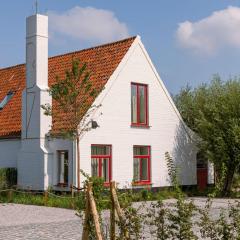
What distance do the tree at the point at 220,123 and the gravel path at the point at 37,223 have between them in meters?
5.15

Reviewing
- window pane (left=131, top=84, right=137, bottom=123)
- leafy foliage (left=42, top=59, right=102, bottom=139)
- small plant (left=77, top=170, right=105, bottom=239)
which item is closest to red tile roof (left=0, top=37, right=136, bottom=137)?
leafy foliage (left=42, top=59, right=102, bottom=139)

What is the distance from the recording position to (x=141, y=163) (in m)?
26.4

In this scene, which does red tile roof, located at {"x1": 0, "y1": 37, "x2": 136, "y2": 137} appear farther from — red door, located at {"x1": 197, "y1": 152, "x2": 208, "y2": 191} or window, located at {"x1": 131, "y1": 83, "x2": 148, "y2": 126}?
red door, located at {"x1": 197, "y1": 152, "x2": 208, "y2": 191}

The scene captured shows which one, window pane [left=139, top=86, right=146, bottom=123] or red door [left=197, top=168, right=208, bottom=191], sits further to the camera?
red door [left=197, top=168, right=208, bottom=191]

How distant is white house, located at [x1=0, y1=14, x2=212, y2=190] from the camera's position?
24078mm

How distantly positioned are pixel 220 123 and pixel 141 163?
13.4 ft

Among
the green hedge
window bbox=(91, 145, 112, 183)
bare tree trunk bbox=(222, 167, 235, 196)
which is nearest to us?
window bbox=(91, 145, 112, 183)

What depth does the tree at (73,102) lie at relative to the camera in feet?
71.0

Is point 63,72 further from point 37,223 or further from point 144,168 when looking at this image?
point 37,223

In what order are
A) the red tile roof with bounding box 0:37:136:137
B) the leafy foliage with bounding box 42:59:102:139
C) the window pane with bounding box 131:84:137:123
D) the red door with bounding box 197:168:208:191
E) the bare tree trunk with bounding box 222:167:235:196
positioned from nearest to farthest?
the leafy foliage with bounding box 42:59:102:139
the red tile roof with bounding box 0:37:136:137
the window pane with bounding box 131:84:137:123
the bare tree trunk with bounding box 222:167:235:196
the red door with bounding box 197:168:208:191

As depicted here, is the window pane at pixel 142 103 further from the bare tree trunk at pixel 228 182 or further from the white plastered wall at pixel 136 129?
the bare tree trunk at pixel 228 182

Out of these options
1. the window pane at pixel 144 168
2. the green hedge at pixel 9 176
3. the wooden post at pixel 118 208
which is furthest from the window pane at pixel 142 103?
the wooden post at pixel 118 208

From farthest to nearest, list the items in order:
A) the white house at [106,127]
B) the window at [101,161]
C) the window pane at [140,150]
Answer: the window pane at [140,150]
the window at [101,161]
the white house at [106,127]

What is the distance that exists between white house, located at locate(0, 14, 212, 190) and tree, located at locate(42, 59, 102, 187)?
0.81 meters
